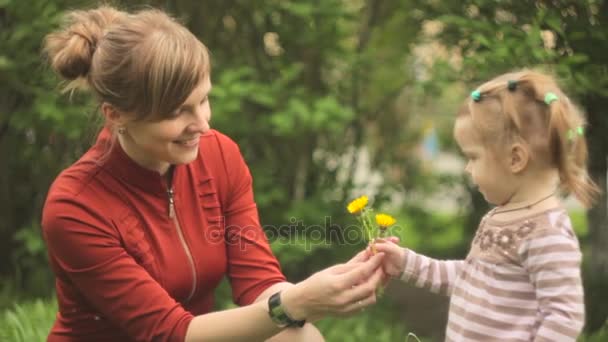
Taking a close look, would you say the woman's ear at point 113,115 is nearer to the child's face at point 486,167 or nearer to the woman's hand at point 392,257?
the woman's hand at point 392,257

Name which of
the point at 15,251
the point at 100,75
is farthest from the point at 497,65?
the point at 15,251

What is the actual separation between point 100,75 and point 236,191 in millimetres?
645

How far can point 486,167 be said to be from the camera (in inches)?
85.8

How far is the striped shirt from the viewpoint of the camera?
198 centimetres

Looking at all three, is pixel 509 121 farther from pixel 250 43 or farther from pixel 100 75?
pixel 250 43

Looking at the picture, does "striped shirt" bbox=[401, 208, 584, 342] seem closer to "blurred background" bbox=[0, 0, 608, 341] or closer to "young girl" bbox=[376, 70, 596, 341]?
"young girl" bbox=[376, 70, 596, 341]

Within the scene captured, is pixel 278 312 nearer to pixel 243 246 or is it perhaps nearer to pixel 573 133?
pixel 243 246

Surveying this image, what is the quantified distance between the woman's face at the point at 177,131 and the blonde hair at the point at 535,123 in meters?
0.77

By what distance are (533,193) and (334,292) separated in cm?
58

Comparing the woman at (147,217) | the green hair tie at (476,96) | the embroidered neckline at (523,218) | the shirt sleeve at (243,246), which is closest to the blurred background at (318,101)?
the shirt sleeve at (243,246)

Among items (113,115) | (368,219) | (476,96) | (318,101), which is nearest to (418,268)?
(368,219)

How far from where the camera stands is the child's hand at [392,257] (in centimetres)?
238

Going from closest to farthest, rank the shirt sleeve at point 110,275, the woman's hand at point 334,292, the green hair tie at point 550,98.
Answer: the green hair tie at point 550,98 → the woman's hand at point 334,292 → the shirt sleeve at point 110,275

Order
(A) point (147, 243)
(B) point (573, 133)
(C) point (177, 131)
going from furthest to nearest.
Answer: (A) point (147, 243) → (C) point (177, 131) → (B) point (573, 133)
